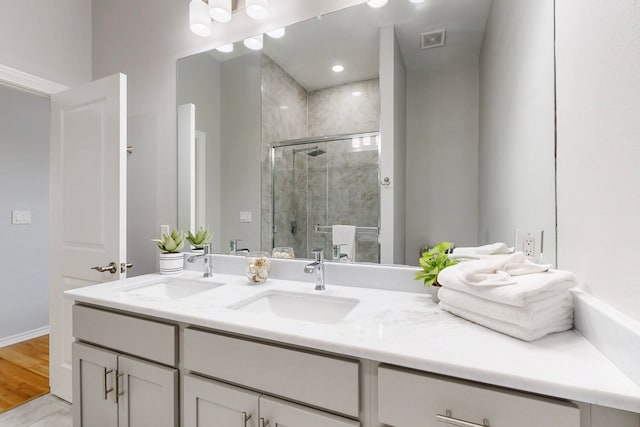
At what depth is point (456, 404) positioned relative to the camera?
2.24 ft

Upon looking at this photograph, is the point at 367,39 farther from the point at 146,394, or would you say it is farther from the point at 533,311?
the point at 146,394

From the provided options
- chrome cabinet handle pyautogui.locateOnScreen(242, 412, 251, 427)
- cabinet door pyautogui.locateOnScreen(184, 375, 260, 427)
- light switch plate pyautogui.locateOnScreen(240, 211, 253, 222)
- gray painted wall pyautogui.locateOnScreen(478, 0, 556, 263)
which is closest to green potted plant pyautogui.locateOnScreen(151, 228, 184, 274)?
light switch plate pyautogui.locateOnScreen(240, 211, 253, 222)

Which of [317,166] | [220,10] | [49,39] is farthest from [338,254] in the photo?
[49,39]

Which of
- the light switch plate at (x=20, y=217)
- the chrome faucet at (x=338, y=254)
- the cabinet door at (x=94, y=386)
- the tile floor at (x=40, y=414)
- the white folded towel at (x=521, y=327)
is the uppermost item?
the light switch plate at (x=20, y=217)

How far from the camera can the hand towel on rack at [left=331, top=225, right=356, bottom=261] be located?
1.44m

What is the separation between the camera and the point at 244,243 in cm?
171

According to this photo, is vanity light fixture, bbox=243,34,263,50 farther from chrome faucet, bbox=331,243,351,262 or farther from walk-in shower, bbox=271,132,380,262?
chrome faucet, bbox=331,243,351,262

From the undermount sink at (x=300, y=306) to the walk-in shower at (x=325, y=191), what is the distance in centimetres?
29

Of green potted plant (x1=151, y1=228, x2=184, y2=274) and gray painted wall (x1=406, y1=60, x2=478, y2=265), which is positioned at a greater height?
gray painted wall (x1=406, y1=60, x2=478, y2=265)

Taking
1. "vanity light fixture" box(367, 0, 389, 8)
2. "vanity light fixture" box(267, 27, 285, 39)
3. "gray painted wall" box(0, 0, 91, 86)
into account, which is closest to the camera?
"vanity light fixture" box(367, 0, 389, 8)

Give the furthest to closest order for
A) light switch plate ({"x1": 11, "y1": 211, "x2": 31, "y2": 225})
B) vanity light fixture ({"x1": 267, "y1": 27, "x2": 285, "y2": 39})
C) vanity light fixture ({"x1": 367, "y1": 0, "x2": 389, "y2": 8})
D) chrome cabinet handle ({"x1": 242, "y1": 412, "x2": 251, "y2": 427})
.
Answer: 1. light switch plate ({"x1": 11, "y1": 211, "x2": 31, "y2": 225})
2. vanity light fixture ({"x1": 267, "y1": 27, "x2": 285, "y2": 39})
3. vanity light fixture ({"x1": 367, "y1": 0, "x2": 389, "y2": 8})
4. chrome cabinet handle ({"x1": 242, "y1": 412, "x2": 251, "y2": 427})

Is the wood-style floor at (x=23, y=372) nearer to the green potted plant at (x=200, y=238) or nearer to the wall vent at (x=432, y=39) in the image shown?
the green potted plant at (x=200, y=238)

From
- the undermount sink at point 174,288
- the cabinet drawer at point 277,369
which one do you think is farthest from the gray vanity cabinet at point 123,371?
the undermount sink at point 174,288

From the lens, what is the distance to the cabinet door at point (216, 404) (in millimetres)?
902
